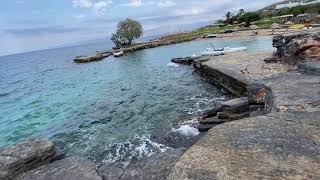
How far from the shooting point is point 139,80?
37594 mm

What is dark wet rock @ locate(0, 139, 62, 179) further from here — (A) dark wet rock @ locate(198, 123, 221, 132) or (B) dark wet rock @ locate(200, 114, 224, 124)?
(B) dark wet rock @ locate(200, 114, 224, 124)

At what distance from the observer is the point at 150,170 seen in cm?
822

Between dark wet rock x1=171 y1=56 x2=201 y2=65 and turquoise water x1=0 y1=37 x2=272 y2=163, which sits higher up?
dark wet rock x1=171 y1=56 x2=201 y2=65

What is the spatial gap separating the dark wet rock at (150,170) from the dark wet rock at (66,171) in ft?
1.27

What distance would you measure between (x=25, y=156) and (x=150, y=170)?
457cm

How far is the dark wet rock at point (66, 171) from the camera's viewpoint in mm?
8789

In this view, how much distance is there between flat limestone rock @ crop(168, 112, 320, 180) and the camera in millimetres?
5090

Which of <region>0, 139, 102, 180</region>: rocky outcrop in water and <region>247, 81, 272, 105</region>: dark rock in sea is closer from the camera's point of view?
<region>0, 139, 102, 180</region>: rocky outcrop in water

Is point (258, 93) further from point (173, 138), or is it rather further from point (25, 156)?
point (25, 156)

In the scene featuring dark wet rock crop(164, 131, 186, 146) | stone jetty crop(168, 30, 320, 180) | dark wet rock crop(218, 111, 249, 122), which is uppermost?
stone jetty crop(168, 30, 320, 180)

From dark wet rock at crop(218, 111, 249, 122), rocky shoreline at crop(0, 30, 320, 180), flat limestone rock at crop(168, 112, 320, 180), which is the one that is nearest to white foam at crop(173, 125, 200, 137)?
rocky shoreline at crop(0, 30, 320, 180)

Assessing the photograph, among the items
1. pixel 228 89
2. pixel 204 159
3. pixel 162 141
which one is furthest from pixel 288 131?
pixel 228 89

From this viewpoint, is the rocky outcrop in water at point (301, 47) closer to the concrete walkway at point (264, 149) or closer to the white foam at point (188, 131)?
the white foam at point (188, 131)

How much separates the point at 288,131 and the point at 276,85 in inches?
217
